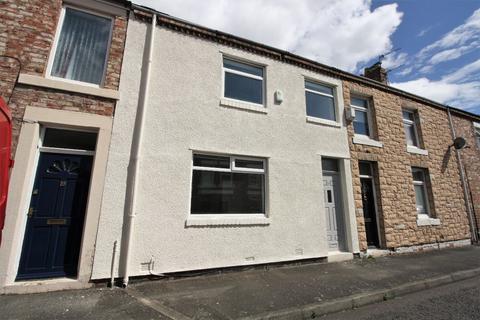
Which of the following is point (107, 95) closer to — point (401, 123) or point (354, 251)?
point (354, 251)

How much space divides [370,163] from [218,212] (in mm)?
5570

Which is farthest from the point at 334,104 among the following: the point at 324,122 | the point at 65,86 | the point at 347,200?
the point at 65,86

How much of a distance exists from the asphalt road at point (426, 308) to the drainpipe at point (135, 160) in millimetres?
3529

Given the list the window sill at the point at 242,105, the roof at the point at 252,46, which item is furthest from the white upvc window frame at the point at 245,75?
the roof at the point at 252,46

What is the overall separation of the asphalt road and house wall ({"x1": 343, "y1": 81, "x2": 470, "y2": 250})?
2717 millimetres

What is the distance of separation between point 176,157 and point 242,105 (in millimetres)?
2200

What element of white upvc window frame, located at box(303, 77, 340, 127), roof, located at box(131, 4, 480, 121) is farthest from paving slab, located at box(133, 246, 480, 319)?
roof, located at box(131, 4, 480, 121)

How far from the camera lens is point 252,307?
3.70 metres

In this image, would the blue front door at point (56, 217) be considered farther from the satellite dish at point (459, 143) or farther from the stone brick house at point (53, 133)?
the satellite dish at point (459, 143)

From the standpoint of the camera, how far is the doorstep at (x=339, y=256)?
22.0 ft

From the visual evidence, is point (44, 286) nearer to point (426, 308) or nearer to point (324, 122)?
point (426, 308)

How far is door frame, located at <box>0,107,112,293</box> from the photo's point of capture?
13.3ft

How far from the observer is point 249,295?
419cm

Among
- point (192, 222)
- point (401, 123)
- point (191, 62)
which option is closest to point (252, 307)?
point (192, 222)
